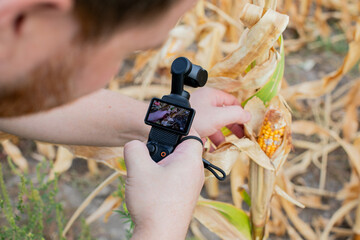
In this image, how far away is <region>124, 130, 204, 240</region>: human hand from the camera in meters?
0.67

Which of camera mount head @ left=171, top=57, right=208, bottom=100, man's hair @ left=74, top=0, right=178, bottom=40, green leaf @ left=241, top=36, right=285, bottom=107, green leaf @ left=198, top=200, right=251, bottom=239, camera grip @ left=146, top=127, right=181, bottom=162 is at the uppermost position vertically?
man's hair @ left=74, top=0, right=178, bottom=40

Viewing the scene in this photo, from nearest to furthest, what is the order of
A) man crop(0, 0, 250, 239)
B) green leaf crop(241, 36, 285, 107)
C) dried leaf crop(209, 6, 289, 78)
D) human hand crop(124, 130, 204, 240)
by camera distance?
man crop(0, 0, 250, 239) < human hand crop(124, 130, 204, 240) < dried leaf crop(209, 6, 289, 78) < green leaf crop(241, 36, 285, 107)

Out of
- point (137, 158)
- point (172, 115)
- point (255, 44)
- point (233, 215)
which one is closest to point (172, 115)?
point (172, 115)

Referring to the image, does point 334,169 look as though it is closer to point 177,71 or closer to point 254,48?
point 254,48

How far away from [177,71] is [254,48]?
0.19m

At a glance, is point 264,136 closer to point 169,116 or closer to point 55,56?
point 169,116

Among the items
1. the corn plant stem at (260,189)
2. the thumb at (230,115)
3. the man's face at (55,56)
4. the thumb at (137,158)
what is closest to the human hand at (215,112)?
the thumb at (230,115)

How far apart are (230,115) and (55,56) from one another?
0.50m

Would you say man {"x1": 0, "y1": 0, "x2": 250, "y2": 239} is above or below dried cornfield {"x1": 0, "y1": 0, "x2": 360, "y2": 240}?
above

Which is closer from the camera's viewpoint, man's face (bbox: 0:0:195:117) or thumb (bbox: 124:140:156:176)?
man's face (bbox: 0:0:195:117)

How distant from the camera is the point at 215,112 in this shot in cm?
91

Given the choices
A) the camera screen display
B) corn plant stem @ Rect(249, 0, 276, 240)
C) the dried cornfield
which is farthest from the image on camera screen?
corn plant stem @ Rect(249, 0, 276, 240)

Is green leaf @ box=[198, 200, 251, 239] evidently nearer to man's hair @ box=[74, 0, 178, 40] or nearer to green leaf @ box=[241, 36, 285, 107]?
green leaf @ box=[241, 36, 285, 107]

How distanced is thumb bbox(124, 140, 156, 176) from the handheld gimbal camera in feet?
0.11
